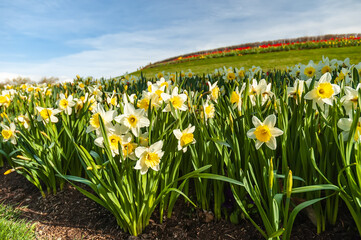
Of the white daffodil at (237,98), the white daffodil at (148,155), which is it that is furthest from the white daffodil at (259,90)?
the white daffodil at (148,155)

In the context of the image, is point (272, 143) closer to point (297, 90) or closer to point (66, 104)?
point (297, 90)

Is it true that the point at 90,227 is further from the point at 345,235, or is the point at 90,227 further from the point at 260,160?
the point at 345,235

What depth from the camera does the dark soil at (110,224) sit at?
174 centimetres

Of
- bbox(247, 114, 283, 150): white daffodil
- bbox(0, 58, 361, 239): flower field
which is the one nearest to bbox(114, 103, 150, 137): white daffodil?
bbox(0, 58, 361, 239): flower field

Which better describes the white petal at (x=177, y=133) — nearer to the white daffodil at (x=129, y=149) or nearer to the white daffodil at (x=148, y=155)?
the white daffodil at (x=148, y=155)

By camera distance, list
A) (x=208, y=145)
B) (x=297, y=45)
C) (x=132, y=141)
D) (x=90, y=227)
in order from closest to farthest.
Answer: (x=132, y=141), (x=208, y=145), (x=90, y=227), (x=297, y=45)

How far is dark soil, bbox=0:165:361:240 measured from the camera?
1.74 metres

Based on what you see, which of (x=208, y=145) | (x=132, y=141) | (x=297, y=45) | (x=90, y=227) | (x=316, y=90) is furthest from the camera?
(x=297, y=45)

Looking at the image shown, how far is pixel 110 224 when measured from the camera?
212 cm

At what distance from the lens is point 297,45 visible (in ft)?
61.7

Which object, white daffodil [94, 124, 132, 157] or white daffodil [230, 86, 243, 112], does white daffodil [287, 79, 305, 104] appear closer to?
white daffodil [230, 86, 243, 112]

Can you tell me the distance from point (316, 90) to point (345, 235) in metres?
0.91

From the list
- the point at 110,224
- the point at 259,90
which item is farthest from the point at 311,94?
the point at 110,224

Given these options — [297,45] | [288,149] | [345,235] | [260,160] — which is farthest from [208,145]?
[297,45]
